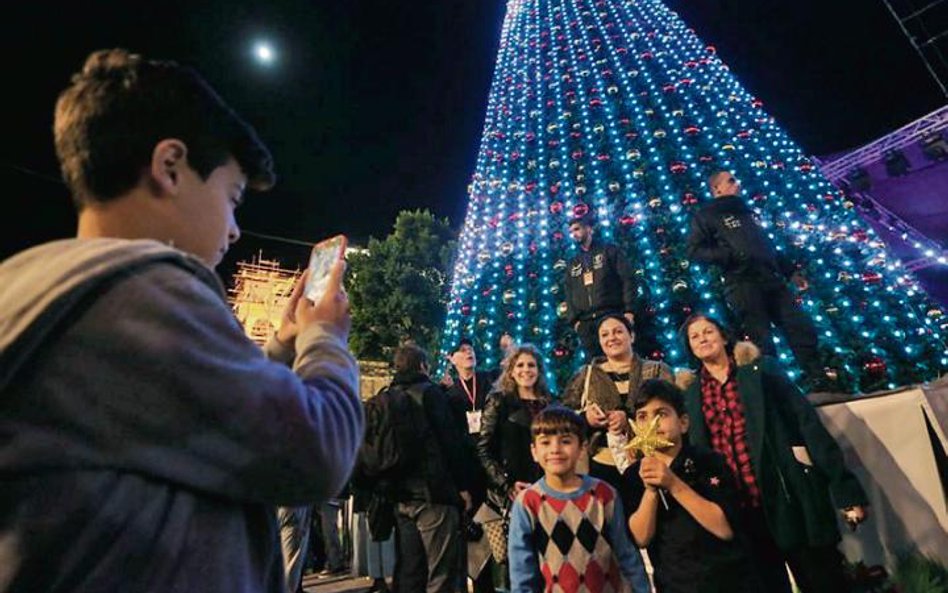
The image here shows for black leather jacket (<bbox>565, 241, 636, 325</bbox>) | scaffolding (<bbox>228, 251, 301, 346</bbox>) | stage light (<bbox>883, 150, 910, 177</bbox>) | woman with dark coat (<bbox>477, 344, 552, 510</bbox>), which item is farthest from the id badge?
scaffolding (<bbox>228, 251, 301, 346</bbox>)

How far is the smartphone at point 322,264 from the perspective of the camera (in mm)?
1178

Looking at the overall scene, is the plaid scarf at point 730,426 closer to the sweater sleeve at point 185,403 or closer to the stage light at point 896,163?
the sweater sleeve at point 185,403

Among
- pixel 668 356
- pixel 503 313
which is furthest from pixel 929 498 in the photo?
pixel 503 313

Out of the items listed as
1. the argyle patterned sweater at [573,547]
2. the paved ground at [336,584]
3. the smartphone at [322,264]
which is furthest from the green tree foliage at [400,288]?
the smartphone at [322,264]

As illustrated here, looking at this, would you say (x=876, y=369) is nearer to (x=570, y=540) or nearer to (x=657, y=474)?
(x=657, y=474)

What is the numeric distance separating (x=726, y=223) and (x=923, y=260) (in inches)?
556

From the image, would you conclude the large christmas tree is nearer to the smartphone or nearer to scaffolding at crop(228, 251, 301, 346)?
the smartphone

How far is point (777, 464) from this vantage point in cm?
279

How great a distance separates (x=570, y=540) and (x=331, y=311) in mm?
1956

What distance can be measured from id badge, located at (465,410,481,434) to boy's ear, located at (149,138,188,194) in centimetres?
432

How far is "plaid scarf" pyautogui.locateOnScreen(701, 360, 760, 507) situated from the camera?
2918 millimetres

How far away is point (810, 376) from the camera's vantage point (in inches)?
195

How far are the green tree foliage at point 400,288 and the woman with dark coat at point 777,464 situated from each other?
15.0m

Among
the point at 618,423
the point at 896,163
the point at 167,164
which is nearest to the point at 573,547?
the point at 618,423
